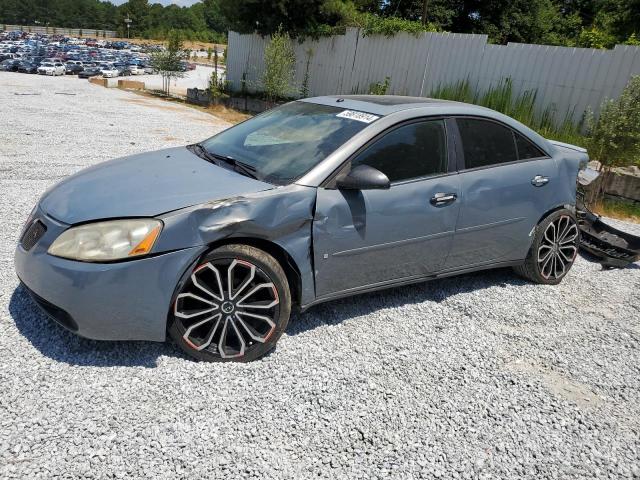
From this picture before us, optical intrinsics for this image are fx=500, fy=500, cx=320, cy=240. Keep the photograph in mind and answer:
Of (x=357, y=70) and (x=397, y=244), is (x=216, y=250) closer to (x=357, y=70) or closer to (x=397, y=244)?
(x=397, y=244)

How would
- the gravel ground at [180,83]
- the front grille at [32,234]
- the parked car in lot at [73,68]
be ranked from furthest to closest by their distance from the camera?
the parked car in lot at [73,68]
the gravel ground at [180,83]
the front grille at [32,234]

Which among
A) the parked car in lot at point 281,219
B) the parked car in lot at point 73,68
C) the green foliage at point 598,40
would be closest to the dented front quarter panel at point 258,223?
the parked car in lot at point 281,219

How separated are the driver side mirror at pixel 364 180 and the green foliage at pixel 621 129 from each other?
218 inches

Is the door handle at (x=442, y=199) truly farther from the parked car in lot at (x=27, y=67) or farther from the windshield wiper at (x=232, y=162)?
the parked car in lot at (x=27, y=67)

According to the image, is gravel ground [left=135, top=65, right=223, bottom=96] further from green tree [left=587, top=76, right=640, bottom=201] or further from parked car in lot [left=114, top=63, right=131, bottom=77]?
green tree [left=587, top=76, right=640, bottom=201]

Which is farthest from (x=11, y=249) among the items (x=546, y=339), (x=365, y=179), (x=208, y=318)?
(x=546, y=339)

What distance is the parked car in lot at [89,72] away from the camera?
4734cm

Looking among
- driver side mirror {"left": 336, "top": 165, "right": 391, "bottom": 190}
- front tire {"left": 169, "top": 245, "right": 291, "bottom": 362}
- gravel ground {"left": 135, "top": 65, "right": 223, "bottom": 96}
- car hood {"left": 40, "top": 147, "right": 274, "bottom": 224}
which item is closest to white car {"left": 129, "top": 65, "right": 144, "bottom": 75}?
gravel ground {"left": 135, "top": 65, "right": 223, "bottom": 96}

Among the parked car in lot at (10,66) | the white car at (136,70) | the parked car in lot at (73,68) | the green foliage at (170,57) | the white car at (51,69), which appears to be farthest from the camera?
the white car at (136,70)

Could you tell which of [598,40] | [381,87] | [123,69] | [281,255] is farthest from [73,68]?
[281,255]

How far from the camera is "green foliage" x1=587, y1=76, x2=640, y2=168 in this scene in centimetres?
696

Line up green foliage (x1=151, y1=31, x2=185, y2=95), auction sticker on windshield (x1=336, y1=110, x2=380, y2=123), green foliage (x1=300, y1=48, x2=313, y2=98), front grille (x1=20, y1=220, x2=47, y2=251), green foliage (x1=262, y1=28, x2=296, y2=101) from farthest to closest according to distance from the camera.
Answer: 1. green foliage (x1=151, y1=31, x2=185, y2=95)
2. green foliage (x1=300, y1=48, x2=313, y2=98)
3. green foliage (x1=262, y1=28, x2=296, y2=101)
4. auction sticker on windshield (x1=336, y1=110, x2=380, y2=123)
5. front grille (x1=20, y1=220, x2=47, y2=251)

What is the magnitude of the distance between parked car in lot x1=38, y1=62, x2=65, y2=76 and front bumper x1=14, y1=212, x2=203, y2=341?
173 feet

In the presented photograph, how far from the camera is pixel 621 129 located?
23.1 ft
